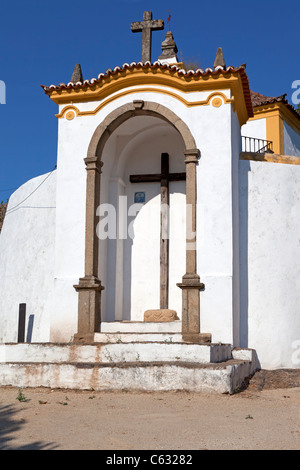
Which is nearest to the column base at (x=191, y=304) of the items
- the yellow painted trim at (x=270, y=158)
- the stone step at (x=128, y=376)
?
the stone step at (x=128, y=376)

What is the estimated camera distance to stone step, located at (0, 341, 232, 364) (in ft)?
23.6

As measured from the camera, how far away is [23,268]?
11.9m

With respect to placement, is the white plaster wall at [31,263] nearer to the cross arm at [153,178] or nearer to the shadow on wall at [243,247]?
the cross arm at [153,178]

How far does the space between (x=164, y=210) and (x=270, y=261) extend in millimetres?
2216

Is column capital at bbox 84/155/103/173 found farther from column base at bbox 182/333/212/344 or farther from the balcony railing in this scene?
the balcony railing

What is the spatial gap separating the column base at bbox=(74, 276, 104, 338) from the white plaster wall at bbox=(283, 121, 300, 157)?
33.3ft

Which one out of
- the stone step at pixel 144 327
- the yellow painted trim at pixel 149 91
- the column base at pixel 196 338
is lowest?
the column base at pixel 196 338

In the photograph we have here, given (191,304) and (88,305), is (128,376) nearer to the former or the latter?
(191,304)

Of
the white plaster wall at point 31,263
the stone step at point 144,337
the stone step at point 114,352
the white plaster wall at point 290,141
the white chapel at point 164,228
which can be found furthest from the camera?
the white plaster wall at point 290,141

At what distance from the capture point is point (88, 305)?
885 cm

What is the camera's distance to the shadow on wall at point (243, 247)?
9311 millimetres

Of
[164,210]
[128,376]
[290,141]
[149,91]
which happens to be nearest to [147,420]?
[128,376]
